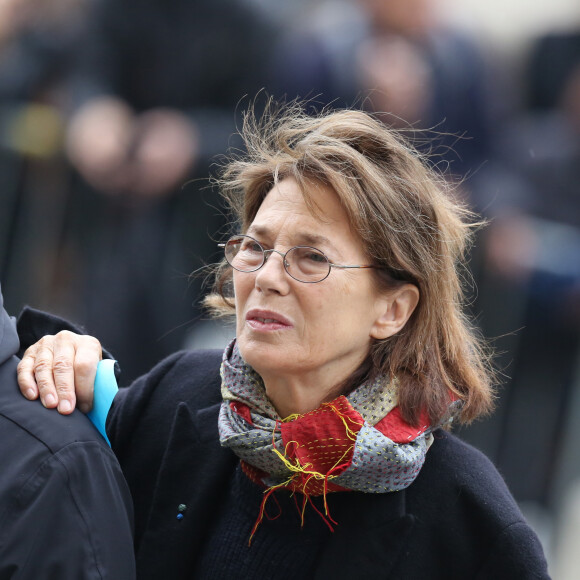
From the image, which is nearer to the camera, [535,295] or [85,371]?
[85,371]

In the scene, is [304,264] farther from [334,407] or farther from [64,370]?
[64,370]

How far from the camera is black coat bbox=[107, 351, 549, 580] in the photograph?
250 cm

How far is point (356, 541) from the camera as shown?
2.53 m

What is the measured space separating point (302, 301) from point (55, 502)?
894 millimetres

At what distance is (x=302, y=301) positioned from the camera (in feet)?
8.46

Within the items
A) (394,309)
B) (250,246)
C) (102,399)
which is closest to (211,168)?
(250,246)

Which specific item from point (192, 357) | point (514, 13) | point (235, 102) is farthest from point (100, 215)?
point (514, 13)

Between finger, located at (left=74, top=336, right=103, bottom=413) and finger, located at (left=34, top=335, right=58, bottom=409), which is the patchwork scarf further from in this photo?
finger, located at (left=34, top=335, right=58, bottom=409)

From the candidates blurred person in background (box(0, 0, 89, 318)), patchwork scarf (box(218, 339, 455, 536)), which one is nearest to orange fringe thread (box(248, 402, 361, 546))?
patchwork scarf (box(218, 339, 455, 536))

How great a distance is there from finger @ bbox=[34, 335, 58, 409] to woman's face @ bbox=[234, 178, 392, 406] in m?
A: 0.52

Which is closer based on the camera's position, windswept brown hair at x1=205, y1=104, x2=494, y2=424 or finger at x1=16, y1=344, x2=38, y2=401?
finger at x1=16, y1=344, x2=38, y2=401

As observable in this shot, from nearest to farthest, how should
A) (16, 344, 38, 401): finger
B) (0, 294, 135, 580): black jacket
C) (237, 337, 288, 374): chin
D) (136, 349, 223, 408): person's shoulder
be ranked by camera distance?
(0, 294, 135, 580): black jacket < (16, 344, 38, 401): finger < (237, 337, 288, 374): chin < (136, 349, 223, 408): person's shoulder

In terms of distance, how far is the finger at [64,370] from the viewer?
224cm

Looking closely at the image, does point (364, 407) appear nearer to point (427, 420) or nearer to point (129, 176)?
point (427, 420)
